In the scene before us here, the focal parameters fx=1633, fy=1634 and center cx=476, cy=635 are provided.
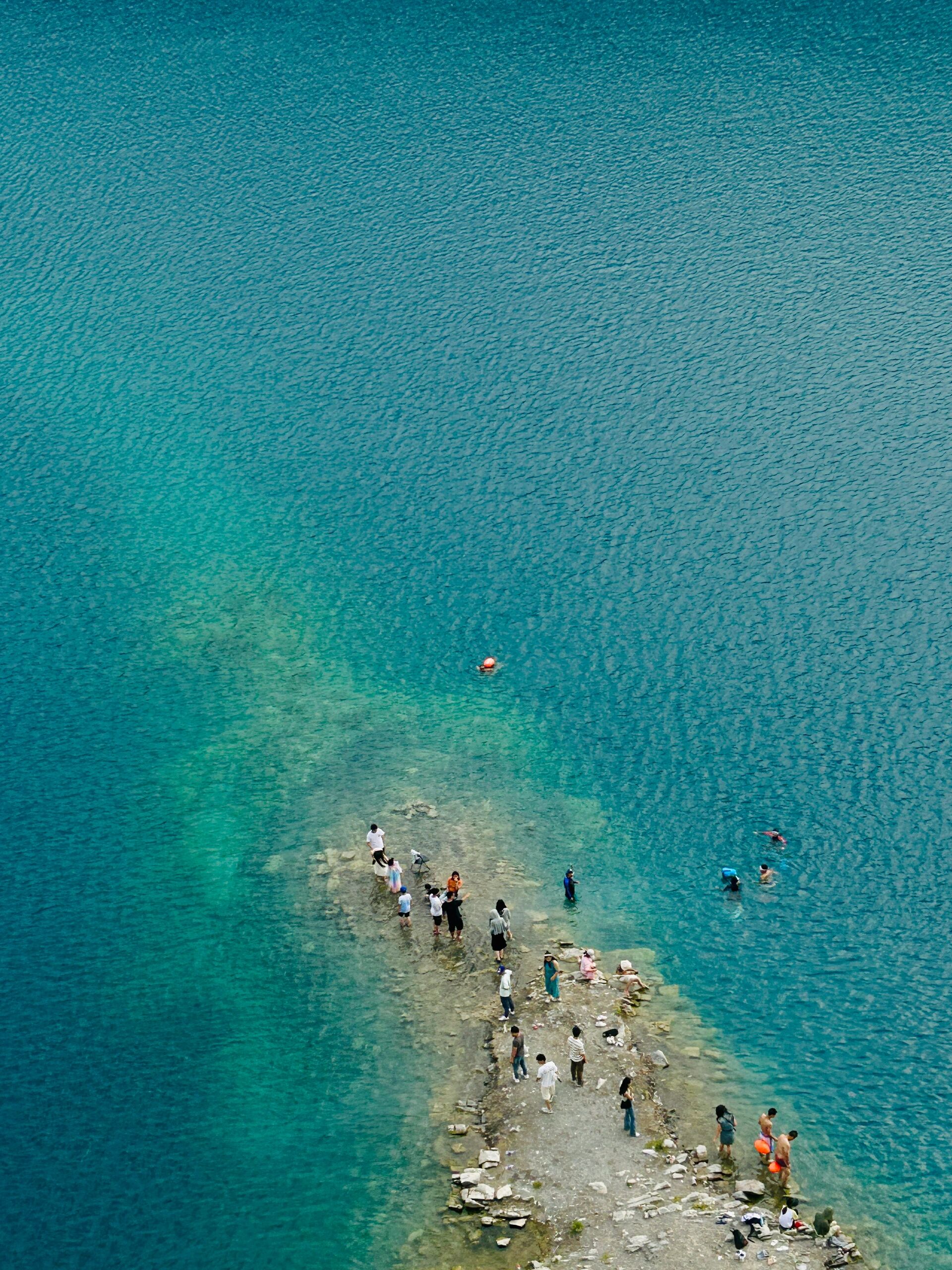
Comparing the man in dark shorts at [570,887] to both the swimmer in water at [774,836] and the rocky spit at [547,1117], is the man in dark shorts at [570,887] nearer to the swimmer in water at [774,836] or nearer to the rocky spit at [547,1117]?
the rocky spit at [547,1117]

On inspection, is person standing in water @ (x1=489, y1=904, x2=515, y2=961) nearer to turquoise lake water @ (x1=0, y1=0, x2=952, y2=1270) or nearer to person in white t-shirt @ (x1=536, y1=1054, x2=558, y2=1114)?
turquoise lake water @ (x1=0, y1=0, x2=952, y2=1270)

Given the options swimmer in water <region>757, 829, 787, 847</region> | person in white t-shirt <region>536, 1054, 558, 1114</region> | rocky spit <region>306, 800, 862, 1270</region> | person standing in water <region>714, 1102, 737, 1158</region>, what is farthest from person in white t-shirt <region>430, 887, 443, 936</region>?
person standing in water <region>714, 1102, 737, 1158</region>

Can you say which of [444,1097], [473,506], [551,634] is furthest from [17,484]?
[444,1097]

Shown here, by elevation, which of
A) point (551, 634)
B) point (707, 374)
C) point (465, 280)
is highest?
point (465, 280)

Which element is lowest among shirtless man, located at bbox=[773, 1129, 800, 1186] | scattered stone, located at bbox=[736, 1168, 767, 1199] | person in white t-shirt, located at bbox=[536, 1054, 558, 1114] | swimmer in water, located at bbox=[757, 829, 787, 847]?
scattered stone, located at bbox=[736, 1168, 767, 1199]

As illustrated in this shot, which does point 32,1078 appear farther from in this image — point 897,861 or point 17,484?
point 17,484

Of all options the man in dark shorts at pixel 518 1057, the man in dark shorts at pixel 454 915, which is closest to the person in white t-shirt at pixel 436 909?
the man in dark shorts at pixel 454 915
